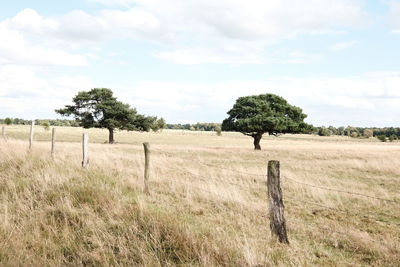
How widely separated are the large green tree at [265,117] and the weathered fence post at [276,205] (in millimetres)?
34675

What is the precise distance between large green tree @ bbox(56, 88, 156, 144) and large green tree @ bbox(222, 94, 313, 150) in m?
13.9

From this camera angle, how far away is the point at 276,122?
134 feet

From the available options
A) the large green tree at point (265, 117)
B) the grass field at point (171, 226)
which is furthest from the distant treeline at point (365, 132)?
the grass field at point (171, 226)

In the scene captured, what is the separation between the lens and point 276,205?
20.5 ft

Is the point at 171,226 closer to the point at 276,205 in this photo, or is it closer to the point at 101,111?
the point at 276,205

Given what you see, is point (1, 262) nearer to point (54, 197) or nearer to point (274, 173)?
point (54, 197)

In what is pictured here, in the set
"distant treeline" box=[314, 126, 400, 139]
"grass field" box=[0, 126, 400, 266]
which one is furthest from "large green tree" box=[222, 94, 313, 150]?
"distant treeline" box=[314, 126, 400, 139]

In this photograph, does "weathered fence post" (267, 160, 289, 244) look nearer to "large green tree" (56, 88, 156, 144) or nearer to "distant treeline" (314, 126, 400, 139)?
"large green tree" (56, 88, 156, 144)

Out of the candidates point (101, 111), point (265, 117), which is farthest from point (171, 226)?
point (101, 111)

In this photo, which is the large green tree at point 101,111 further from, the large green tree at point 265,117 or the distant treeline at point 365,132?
the distant treeline at point 365,132

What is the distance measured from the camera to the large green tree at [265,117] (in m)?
41.1

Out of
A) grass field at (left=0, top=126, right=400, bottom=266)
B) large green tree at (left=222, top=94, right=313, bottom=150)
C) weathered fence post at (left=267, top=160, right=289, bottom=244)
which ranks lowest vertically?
grass field at (left=0, top=126, right=400, bottom=266)

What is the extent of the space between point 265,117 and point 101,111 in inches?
870

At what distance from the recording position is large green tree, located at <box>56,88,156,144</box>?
48.3 metres
